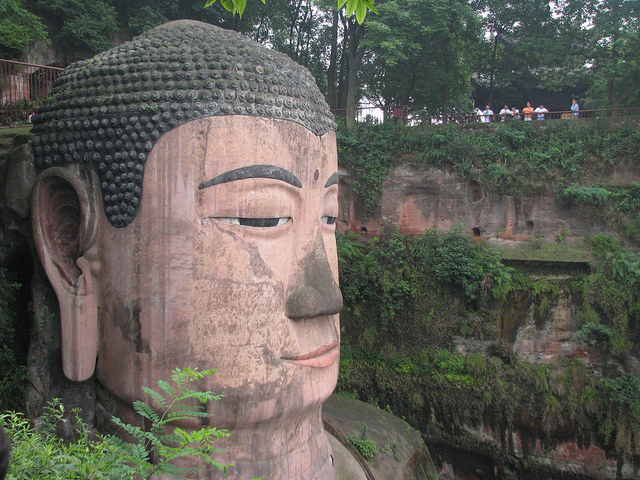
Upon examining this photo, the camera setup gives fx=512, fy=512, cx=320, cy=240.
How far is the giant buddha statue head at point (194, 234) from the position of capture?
4445 millimetres

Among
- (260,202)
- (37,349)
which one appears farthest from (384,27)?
(37,349)

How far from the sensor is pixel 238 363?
175 inches

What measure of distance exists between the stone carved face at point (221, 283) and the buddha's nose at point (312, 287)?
0.01m

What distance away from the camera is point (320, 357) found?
4973 millimetres

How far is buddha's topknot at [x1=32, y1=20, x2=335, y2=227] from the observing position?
453cm

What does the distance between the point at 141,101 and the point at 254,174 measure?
123 cm

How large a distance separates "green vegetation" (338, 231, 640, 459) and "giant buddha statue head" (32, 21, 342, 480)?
828 cm

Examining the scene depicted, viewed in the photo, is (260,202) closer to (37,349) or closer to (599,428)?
(37,349)

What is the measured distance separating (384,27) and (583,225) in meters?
8.34

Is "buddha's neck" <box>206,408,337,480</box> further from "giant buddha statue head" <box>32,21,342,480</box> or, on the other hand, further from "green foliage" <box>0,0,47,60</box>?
"green foliage" <box>0,0,47,60</box>

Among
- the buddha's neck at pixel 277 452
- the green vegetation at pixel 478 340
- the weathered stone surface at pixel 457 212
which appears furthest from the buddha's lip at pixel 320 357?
the weathered stone surface at pixel 457 212

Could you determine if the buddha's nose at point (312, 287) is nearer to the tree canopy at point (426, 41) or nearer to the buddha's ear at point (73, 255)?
the buddha's ear at point (73, 255)

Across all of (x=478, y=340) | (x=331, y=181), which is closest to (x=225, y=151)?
(x=331, y=181)

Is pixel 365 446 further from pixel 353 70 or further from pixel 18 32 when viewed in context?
pixel 353 70
